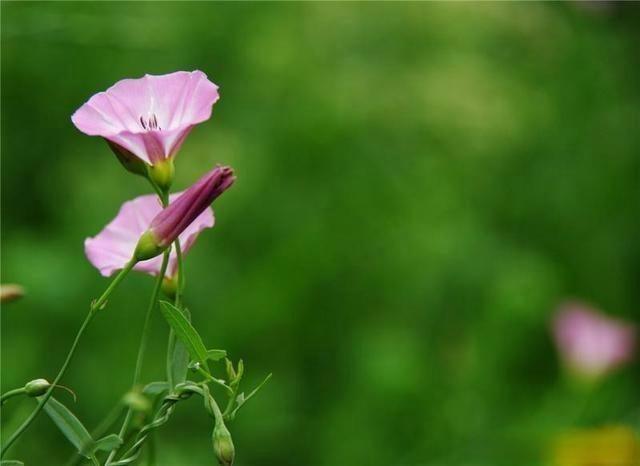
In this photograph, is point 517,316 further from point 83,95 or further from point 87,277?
point 83,95

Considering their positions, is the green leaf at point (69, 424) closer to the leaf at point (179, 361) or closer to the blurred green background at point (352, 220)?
the leaf at point (179, 361)

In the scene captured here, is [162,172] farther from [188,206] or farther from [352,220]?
[352,220]

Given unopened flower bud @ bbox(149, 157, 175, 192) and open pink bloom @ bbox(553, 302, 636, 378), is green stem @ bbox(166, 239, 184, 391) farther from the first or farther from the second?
open pink bloom @ bbox(553, 302, 636, 378)

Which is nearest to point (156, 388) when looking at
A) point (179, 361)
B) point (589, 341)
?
point (179, 361)

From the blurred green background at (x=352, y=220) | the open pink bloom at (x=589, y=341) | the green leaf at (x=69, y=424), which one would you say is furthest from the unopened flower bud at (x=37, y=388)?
the open pink bloom at (x=589, y=341)

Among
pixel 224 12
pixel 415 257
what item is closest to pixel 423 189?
pixel 415 257

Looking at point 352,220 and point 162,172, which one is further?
point 352,220
